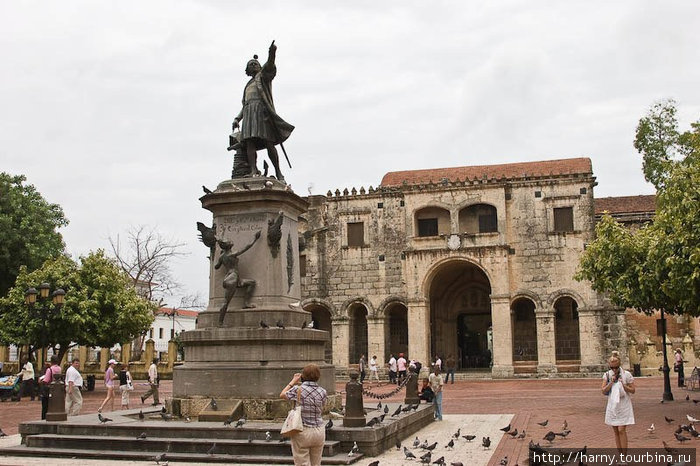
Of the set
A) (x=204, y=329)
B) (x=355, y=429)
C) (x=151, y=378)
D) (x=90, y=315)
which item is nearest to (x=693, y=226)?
(x=355, y=429)

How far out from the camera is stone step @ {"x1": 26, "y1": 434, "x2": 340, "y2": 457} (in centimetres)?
1011

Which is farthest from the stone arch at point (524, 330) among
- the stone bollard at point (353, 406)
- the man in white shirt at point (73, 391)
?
the stone bollard at point (353, 406)

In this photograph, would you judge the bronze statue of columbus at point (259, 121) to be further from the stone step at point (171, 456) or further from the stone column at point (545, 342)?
the stone column at point (545, 342)

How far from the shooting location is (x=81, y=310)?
26.4 meters

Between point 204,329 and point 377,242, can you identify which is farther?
point 377,242

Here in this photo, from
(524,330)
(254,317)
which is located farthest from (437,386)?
(524,330)

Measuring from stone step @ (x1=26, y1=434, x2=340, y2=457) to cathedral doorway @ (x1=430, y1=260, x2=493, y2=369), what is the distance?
2808 centimetres

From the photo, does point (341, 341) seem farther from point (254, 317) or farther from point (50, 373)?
point (254, 317)

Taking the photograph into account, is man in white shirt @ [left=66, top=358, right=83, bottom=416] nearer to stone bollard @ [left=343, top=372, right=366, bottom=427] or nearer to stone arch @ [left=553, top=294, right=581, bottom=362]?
stone bollard @ [left=343, top=372, right=366, bottom=427]

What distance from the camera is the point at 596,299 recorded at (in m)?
34.5

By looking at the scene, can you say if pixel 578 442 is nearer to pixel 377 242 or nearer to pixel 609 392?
pixel 609 392

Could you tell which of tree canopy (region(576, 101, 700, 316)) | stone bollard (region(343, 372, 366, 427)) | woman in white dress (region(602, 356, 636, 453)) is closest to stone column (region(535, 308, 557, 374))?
tree canopy (region(576, 101, 700, 316))

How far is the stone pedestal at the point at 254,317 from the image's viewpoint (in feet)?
39.3

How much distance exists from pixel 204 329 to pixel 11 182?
24.6m
